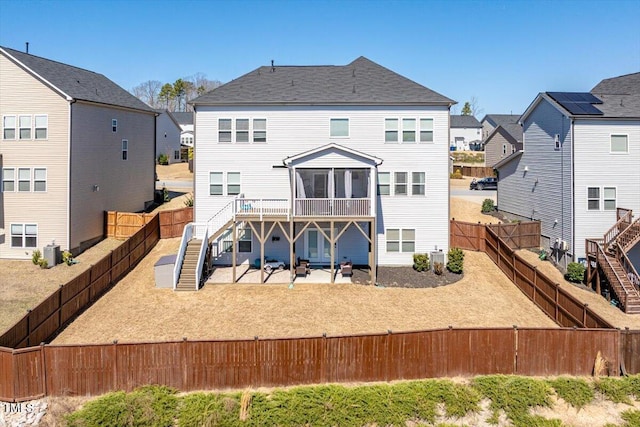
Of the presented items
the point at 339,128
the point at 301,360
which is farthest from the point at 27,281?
the point at 339,128

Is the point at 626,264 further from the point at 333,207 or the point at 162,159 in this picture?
the point at 162,159

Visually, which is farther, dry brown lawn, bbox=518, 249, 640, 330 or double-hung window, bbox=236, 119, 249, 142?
double-hung window, bbox=236, 119, 249, 142

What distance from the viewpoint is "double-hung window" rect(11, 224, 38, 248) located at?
81.4 feet

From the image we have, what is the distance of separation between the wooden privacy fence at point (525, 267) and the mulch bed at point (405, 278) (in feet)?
8.82

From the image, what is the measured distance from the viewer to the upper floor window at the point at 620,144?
2478 centimetres

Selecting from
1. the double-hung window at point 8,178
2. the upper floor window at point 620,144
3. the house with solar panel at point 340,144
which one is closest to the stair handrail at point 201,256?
the house with solar panel at point 340,144

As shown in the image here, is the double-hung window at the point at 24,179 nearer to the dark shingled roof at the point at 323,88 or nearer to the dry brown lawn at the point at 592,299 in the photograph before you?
the dark shingled roof at the point at 323,88

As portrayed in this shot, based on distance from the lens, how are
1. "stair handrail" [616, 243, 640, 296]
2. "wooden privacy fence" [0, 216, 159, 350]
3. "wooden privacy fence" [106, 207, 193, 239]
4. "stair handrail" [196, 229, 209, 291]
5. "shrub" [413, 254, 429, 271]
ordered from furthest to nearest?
"wooden privacy fence" [106, 207, 193, 239], "shrub" [413, 254, 429, 271], "stair handrail" [196, 229, 209, 291], "stair handrail" [616, 243, 640, 296], "wooden privacy fence" [0, 216, 159, 350]

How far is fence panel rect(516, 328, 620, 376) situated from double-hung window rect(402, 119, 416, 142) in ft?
44.3

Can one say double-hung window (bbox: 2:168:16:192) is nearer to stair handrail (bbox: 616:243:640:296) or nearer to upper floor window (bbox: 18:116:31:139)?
upper floor window (bbox: 18:116:31:139)

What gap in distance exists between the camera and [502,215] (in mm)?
33219

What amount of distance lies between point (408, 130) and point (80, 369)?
60.9 ft

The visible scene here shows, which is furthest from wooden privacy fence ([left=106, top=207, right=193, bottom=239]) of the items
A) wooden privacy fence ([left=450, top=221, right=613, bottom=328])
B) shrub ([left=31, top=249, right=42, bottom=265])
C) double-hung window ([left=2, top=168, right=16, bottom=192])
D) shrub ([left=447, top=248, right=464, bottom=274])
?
wooden privacy fence ([left=450, top=221, right=613, bottom=328])

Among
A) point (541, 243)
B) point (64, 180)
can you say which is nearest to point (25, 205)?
point (64, 180)
